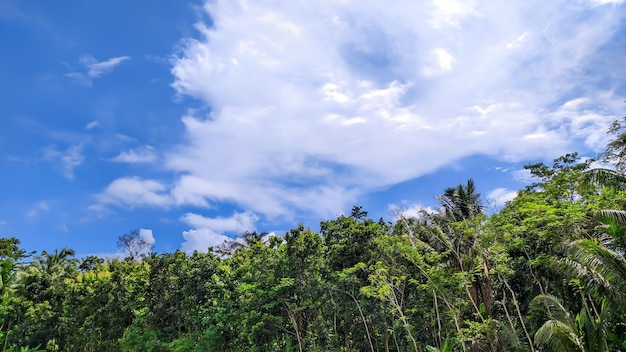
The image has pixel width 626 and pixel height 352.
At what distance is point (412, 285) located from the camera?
17516 mm

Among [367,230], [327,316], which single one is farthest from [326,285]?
[367,230]

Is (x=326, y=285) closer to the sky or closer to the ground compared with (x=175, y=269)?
closer to the ground

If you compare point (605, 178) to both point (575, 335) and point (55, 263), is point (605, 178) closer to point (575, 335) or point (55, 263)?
point (575, 335)

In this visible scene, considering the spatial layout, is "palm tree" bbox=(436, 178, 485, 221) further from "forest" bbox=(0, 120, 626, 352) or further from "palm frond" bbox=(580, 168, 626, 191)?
"palm frond" bbox=(580, 168, 626, 191)

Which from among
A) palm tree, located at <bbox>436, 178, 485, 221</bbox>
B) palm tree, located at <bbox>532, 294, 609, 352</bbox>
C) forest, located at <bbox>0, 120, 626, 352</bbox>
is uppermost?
palm tree, located at <bbox>436, 178, 485, 221</bbox>

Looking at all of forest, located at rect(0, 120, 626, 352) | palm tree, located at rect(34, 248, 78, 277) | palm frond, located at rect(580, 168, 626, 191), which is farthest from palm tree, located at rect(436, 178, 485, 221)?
palm tree, located at rect(34, 248, 78, 277)

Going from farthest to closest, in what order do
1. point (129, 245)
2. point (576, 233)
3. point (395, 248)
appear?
1. point (129, 245)
2. point (395, 248)
3. point (576, 233)

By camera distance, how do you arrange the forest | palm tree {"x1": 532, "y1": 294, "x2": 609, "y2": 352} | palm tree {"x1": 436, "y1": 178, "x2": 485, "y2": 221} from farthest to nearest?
1. palm tree {"x1": 436, "y1": 178, "x2": 485, "y2": 221}
2. the forest
3. palm tree {"x1": 532, "y1": 294, "x2": 609, "y2": 352}

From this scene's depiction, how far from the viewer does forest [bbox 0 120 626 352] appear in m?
12.9

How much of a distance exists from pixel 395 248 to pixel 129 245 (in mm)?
31782

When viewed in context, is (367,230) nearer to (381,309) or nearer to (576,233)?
(381,309)

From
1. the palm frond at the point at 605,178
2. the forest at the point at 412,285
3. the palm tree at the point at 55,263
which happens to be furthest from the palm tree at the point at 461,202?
the palm tree at the point at 55,263

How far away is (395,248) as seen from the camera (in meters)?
16.0

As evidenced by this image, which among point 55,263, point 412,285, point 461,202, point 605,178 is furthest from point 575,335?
point 55,263
